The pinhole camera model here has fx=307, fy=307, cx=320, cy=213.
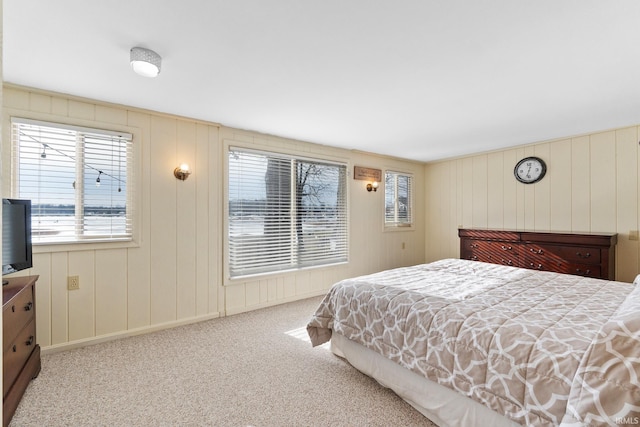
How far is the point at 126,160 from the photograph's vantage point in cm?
308

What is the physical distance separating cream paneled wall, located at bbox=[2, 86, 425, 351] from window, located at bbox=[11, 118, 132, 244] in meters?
0.09

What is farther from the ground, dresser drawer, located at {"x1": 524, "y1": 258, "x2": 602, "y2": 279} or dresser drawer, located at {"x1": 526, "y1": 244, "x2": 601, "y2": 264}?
dresser drawer, located at {"x1": 526, "y1": 244, "x2": 601, "y2": 264}

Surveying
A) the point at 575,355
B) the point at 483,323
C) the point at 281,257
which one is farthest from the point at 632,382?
the point at 281,257

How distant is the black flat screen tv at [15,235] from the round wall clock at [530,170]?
5657 mm

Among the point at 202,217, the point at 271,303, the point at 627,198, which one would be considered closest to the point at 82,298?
the point at 202,217

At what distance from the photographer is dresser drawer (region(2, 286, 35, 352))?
178 cm

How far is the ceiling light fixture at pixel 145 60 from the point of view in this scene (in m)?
1.99

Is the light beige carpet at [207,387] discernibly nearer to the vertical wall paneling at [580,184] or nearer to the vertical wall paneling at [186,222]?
the vertical wall paneling at [186,222]

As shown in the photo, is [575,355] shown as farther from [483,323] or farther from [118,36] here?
[118,36]

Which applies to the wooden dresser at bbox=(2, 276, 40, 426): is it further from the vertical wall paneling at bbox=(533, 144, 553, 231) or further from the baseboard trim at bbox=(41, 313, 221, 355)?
the vertical wall paneling at bbox=(533, 144, 553, 231)

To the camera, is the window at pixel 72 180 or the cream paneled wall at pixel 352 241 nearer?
the window at pixel 72 180

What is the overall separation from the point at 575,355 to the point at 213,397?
6.91ft

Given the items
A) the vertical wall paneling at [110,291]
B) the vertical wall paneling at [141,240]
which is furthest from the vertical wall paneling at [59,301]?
the vertical wall paneling at [141,240]

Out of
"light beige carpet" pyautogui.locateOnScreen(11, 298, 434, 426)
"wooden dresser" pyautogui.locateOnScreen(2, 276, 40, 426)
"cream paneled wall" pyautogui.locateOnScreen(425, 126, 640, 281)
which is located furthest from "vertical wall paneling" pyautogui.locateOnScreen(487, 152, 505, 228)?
"wooden dresser" pyautogui.locateOnScreen(2, 276, 40, 426)
